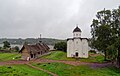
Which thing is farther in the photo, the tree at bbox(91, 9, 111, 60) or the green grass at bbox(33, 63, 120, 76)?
the tree at bbox(91, 9, 111, 60)

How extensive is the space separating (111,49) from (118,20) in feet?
34.1

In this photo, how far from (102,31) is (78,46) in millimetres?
16601

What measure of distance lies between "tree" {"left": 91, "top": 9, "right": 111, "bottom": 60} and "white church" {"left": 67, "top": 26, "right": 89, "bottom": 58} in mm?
10452

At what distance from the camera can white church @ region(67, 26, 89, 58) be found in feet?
240

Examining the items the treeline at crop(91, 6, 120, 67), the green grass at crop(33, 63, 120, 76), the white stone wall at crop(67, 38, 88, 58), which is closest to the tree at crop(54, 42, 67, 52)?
the white stone wall at crop(67, 38, 88, 58)

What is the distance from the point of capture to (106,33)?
57.4m

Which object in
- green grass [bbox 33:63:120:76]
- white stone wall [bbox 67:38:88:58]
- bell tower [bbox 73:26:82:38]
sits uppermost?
bell tower [bbox 73:26:82:38]

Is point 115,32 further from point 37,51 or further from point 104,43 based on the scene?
point 37,51

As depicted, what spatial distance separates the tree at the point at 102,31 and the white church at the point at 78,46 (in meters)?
10.5

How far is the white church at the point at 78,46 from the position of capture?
73062 mm

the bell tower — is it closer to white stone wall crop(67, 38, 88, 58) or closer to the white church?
the white church

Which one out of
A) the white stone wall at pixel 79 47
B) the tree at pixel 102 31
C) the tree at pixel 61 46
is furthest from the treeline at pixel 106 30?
the tree at pixel 61 46

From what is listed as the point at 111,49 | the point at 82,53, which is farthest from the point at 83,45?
the point at 111,49

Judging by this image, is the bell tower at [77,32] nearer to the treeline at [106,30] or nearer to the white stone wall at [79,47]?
the white stone wall at [79,47]
